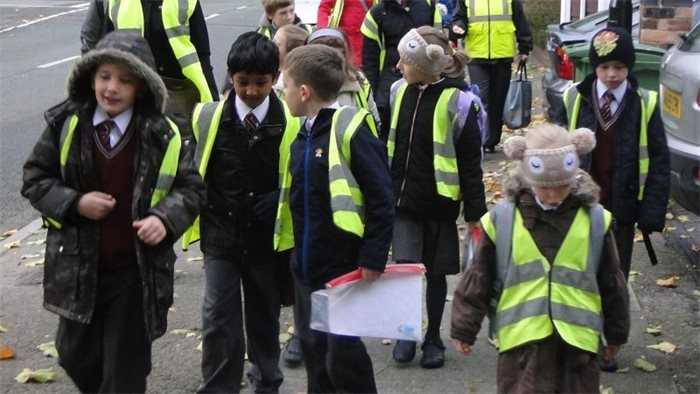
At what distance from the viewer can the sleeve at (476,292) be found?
457cm

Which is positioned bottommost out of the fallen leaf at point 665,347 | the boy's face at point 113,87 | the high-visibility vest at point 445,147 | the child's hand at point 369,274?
the fallen leaf at point 665,347

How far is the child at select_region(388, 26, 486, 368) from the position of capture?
6.00m

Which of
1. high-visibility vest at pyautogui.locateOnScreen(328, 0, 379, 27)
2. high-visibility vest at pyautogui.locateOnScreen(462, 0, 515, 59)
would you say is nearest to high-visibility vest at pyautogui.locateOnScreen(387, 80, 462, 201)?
high-visibility vest at pyautogui.locateOnScreen(328, 0, 379, 27)

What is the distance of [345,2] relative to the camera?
939 cm

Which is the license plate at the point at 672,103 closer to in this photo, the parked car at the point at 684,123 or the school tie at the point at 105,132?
the parked car at the point at 684,123

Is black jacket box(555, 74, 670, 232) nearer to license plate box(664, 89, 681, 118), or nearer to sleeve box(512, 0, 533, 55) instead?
license plate box(664, 89, 681, 118)

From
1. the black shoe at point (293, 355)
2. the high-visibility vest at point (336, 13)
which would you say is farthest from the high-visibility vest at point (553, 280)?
the high-visibility vest at point (336, 13)

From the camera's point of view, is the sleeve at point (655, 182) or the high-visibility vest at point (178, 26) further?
the high-visibility vest at point (178, 26)

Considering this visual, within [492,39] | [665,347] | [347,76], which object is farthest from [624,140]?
[492,39]

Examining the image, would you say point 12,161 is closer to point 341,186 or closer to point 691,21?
point 691,21

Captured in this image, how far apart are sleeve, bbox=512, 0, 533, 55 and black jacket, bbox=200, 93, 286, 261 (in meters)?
6.39

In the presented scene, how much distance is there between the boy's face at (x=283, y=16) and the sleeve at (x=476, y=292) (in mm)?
3396

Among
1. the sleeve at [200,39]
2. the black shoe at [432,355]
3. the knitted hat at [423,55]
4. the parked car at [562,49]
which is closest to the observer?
the knitted hat at [423,55]

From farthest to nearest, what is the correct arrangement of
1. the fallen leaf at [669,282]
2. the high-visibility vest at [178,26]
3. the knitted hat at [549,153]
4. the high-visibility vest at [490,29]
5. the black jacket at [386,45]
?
the high-visibility vest at [490,29], the black jacket at [386,45], the fallen leaf at [669,282], the high-visibility vest at [178,26], the knitted hat at [549,153]
